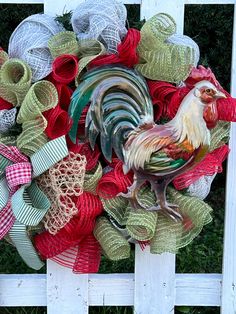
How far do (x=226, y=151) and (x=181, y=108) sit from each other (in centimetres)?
18

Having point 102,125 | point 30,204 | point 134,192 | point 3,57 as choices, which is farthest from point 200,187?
point 3,57

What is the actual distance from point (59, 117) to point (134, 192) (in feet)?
0.73

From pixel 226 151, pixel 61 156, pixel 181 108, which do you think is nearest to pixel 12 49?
pixel 61 156

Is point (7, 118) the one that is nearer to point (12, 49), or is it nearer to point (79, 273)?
point (12, 49)

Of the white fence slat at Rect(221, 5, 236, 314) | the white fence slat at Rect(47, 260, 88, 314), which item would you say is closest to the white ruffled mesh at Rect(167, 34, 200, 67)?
the white fence slat at Rect(221, 5, 236, 314)

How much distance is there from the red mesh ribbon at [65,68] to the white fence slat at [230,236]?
0.38 m

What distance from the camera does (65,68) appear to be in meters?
1.32

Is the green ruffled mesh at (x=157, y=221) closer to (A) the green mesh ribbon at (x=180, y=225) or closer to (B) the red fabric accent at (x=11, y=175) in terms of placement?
(A) the green mesh ribbon at (x=180, y=225)

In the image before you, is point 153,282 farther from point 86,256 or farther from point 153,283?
point 86,256

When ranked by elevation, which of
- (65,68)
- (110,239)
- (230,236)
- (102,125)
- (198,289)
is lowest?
(198,289)

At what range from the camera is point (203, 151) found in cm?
135

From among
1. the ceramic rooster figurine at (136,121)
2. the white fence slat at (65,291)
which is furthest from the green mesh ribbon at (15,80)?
the white fence slat at (65,291)

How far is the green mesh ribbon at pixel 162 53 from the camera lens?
4.28ft

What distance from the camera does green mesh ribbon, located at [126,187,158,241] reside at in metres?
1.34
